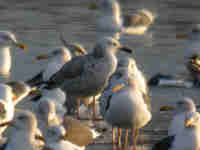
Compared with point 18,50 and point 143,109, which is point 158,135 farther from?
point 18,50

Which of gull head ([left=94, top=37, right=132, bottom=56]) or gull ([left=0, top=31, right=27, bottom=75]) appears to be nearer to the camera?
gull head ([left=94, top=37, right=132, bottom=56])

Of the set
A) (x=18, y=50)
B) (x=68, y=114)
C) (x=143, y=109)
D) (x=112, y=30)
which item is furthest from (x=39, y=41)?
(x=143, y=109)

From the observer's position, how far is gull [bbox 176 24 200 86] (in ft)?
39.9

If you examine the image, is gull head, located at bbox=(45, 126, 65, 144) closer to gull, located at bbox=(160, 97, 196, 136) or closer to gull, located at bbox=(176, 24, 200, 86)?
gull, located at bbox=(160, 97, 196, 136)

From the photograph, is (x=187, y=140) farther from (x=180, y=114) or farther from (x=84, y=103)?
(x=84, y=103)

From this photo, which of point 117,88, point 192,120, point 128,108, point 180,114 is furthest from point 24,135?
point 180,114

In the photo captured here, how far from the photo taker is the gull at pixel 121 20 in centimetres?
2055

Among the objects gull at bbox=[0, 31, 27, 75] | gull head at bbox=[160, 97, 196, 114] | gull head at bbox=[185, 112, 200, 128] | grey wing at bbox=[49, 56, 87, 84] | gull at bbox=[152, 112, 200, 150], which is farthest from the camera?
gull at bbox=[0, 31, 27, 75]

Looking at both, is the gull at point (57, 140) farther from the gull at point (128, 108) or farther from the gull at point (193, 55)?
the gull at point (193, 55)

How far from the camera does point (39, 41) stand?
16.9m

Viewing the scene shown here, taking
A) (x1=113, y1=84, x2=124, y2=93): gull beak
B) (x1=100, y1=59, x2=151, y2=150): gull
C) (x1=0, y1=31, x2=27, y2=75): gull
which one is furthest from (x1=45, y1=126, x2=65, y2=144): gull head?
(x1=0, y1=31, x2=27, y2=75): gull

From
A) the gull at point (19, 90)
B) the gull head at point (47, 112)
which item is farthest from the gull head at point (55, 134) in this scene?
the gull at point (19, 90)

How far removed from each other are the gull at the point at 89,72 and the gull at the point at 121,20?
10.1 metres

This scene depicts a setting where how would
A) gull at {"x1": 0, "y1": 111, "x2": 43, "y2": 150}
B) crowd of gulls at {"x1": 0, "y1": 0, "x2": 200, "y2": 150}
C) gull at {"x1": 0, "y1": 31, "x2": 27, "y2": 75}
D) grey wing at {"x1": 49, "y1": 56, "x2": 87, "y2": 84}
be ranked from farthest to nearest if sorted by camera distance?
gull at {"x1": 0, "y1": 31, "x2": 27, "y2": 75} < grey wing at {"x1": 49, "y1": 56, "x2": 87, "y2": 84} < crowd of gulls at {"x1": 0, "y1": 0, "x2": 200, "y2": 150} < gull at {"x1": 0, "y1": 111, "x2": 43, "y2": 150}
